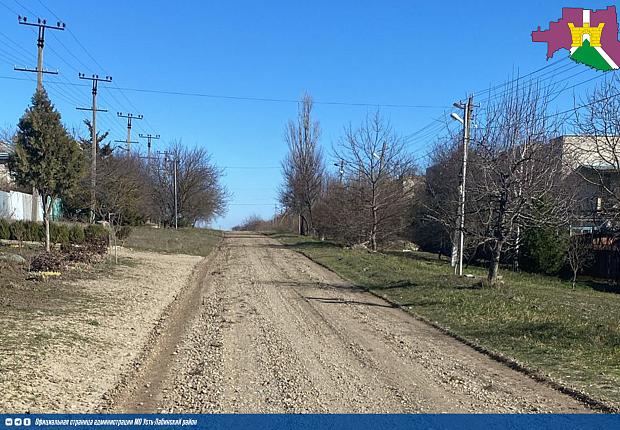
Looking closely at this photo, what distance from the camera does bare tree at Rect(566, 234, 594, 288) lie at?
1214 inches

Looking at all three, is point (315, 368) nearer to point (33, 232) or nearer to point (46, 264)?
point (46, 264)

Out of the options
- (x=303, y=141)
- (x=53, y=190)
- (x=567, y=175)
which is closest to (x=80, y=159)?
(x=53, y=190)

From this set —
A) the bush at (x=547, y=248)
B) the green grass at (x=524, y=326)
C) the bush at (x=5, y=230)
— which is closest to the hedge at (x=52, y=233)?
the bush at (x=5, y=230)

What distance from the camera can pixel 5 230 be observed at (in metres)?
24.6

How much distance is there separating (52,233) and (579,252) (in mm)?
26415

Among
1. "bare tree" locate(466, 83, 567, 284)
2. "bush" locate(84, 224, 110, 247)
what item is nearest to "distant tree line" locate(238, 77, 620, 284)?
"bare tree" locate(466, 83, 567, 284)

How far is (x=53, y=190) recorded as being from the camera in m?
21.7

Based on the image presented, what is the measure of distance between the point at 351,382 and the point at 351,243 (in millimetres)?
32069

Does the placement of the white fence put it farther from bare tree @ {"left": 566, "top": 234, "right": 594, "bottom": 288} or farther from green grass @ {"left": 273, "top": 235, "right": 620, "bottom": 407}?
bare tree @ {"left": 566, "top": 234, "right": 594, "bottom": 288}

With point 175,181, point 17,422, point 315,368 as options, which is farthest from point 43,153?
point 175,181

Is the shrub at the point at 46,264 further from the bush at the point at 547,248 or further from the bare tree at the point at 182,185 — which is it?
the bare tree at the point at 182,185

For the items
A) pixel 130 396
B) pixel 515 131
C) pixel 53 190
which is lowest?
pixel 130 396

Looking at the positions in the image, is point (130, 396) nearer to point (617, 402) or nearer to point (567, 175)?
point (617, 402)

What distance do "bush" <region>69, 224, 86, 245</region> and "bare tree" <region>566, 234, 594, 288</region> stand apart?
2454 centimetres
